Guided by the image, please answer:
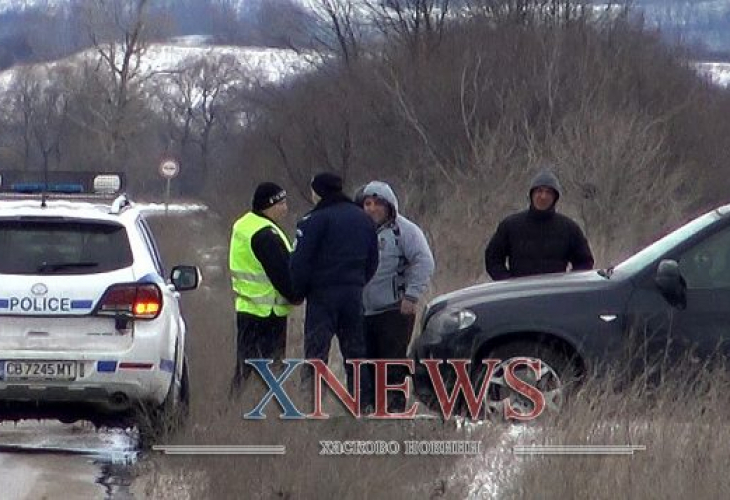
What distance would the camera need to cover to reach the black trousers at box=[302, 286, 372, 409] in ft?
30.9

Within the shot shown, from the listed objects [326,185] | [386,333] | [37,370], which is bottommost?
[386,333]

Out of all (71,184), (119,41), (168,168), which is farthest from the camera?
(119,41)

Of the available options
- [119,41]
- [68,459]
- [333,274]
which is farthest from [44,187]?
[119,41]

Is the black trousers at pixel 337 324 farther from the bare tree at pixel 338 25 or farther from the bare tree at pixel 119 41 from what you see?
the bare tree at pixel 119 41

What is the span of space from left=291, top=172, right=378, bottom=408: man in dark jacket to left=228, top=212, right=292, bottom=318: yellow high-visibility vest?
14.7 inches

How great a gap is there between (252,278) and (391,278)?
0.85 meters

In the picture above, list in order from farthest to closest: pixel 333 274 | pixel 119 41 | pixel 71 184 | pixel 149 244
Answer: pixel 119 41 < pixel 71 184 < pixel 149 244 < pixel 333 274

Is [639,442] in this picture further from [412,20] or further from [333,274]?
[412,20]

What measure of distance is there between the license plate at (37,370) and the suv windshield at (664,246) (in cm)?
326

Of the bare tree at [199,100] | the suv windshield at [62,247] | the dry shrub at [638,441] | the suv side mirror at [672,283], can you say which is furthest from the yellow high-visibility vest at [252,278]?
the bare tree at [199,100]

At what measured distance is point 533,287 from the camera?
9.65m

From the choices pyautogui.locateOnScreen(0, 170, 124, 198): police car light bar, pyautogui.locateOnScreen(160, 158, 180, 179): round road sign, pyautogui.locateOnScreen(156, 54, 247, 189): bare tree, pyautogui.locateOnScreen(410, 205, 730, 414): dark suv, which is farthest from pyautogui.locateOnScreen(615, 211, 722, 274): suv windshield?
pyautogui.locateOnScreen(156, 54, 247, 189): bare tree

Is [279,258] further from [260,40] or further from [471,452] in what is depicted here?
[260,40]

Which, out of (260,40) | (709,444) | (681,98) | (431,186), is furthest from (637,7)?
(709,444)
